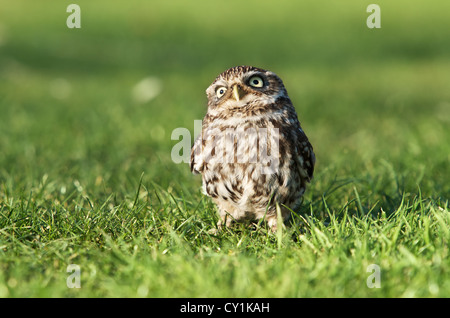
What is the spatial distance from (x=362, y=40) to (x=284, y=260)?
1283cm

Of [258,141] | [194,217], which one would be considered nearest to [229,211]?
[194,217]

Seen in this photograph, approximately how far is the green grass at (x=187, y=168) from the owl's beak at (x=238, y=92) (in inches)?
32.6

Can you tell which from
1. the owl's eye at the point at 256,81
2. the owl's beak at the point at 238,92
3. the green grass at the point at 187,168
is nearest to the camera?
the green grass at the point at 187,168

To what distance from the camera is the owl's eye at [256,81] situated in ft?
12.5

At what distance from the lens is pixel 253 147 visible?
3730mm

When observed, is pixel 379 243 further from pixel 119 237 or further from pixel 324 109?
pixel 324 109

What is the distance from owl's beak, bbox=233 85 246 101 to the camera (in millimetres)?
3705

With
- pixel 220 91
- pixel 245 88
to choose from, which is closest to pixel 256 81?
pixel 245 88

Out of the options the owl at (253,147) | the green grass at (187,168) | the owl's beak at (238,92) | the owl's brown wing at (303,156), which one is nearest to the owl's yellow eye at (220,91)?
the owl at (253,147)

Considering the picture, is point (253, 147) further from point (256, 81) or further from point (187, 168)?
point (187, 168)

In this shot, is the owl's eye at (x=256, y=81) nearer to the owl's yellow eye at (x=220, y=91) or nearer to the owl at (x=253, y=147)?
the owl at (x=253, y=147)

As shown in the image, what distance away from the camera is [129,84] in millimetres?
10297

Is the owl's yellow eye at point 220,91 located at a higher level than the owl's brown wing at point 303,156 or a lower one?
higher
